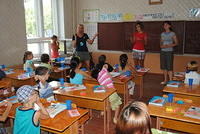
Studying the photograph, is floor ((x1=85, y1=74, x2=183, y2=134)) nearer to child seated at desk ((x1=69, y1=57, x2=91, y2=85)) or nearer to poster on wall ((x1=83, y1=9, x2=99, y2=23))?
child seated at desk ((x1=69, y1=57, x2=91, y2=85))

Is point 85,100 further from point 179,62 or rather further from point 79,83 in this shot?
point 179,62

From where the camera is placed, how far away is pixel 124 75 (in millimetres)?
4805

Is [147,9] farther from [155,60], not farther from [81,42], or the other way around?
[81,42]

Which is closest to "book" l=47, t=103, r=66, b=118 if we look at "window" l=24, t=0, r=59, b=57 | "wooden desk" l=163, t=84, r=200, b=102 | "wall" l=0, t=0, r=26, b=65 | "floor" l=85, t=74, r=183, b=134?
"floor" l=85, t=74, r=183, b=134

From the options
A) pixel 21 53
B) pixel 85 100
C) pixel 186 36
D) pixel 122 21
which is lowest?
pixel 85 100

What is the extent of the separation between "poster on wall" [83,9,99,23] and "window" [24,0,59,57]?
49.1 inches

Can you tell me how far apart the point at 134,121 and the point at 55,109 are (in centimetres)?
178

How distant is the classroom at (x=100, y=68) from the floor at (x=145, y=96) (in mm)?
19

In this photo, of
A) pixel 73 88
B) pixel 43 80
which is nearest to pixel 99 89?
pixel 73 88

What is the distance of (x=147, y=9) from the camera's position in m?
7.73

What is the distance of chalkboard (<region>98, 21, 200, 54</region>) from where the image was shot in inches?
281

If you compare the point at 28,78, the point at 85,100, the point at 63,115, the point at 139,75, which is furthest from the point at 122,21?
the point at 63,115

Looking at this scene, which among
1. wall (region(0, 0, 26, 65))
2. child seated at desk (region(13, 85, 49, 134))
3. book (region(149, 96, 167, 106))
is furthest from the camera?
wall (region(0, 0, 26, 65))

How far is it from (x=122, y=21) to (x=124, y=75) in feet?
13.2
